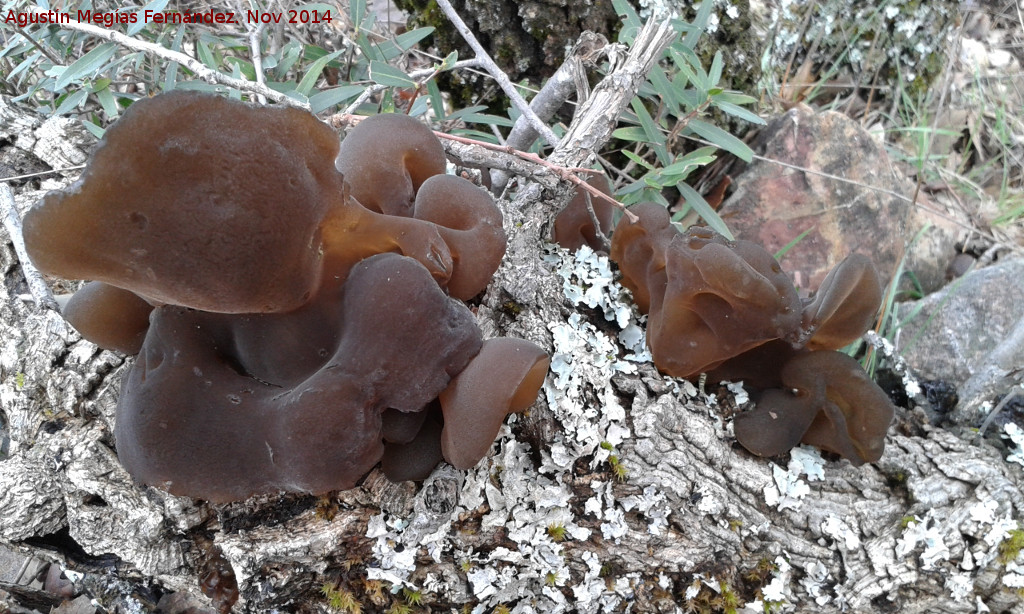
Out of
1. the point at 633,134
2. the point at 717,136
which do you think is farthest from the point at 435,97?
the point at 717,136

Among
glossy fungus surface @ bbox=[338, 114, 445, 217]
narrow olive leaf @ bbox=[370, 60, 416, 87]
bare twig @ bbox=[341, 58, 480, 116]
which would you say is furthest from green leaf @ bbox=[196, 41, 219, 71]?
glossy fungus surface @ bbox=[338, 114, 445, 217]

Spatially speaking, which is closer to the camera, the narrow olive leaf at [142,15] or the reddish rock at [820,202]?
the narrow olive leaf at [142,15]

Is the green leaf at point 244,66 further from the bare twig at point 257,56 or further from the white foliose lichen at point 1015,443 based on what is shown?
the white foliose lichen at point 1015,443

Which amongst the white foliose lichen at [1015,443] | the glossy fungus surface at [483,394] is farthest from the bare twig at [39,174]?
the white foliose lichen at [1015,443]

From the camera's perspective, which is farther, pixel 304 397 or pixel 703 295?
pixel 703 295

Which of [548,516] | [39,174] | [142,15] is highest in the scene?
[142,15]

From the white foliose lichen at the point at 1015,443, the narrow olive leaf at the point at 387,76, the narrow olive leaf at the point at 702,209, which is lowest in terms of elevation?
the narrow olive leaf at the point at 702,209

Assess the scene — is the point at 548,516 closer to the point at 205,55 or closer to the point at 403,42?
the point at 403,42
